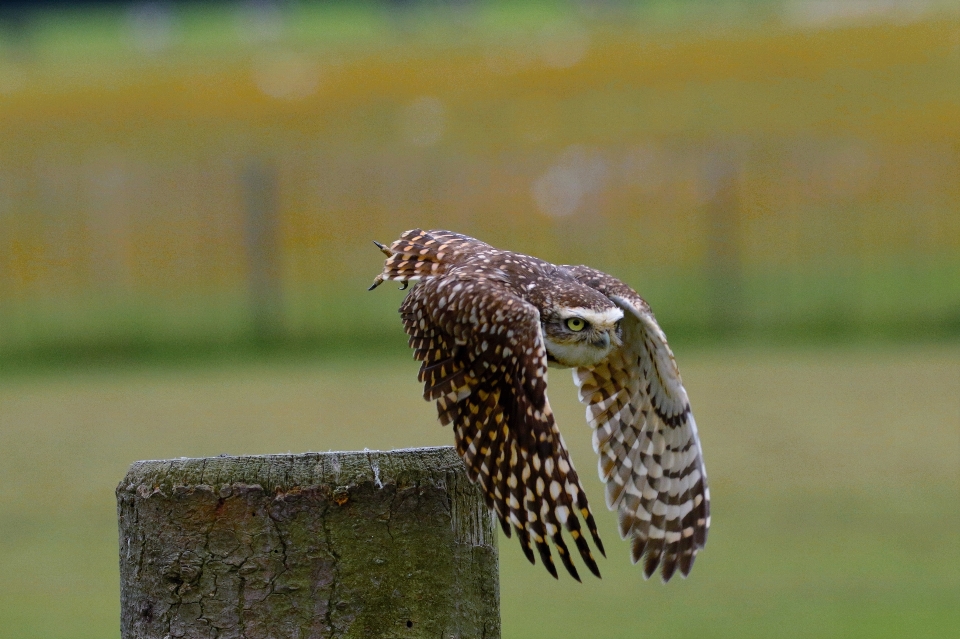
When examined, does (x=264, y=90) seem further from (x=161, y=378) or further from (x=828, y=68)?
(x=161, y=378)

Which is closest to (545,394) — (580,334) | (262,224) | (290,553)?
(580,334)

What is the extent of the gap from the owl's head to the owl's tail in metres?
0.66

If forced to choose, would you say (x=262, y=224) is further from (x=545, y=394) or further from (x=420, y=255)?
(x=545, y=394)

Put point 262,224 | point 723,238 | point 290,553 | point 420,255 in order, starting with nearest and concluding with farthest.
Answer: point 290,553 → point 420,255 → point 723,238 → point 262,224

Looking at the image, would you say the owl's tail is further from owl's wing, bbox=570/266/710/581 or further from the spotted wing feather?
owl's wing, bbox=570/266/710/581

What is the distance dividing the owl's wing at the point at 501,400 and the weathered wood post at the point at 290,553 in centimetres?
31

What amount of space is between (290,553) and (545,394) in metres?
1.11

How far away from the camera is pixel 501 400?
3906 millimetres

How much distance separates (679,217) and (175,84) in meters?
16.2

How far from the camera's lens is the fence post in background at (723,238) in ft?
59.6

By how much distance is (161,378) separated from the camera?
15.6m

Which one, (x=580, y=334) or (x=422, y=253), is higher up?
(x=422, y=253)

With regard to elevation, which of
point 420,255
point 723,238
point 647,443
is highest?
point 420,255

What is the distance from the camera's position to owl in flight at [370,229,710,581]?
3.62 metres
